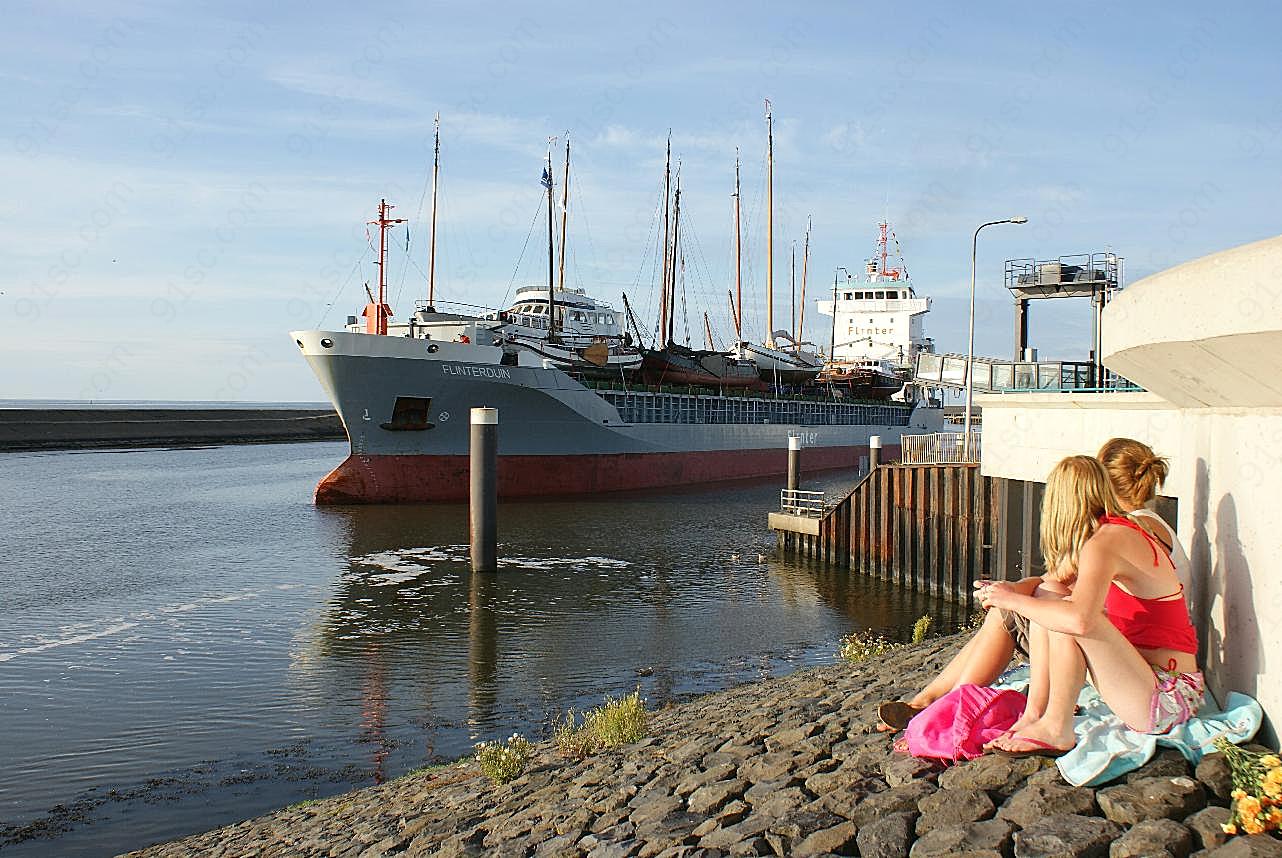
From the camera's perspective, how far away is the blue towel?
4547 mm

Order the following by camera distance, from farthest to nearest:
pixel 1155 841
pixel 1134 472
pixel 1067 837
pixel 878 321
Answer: pixel 878 321, pixel 1134 472, pixel 1067 837, pixel 1155 841

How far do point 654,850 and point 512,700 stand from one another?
7.72m

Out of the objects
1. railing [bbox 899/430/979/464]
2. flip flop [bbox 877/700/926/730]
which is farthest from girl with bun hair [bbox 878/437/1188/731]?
railing [bbox 899/430/979/464]

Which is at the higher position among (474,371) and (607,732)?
(474,371)

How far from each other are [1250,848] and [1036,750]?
3.39 feet

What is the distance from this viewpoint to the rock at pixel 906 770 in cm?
512

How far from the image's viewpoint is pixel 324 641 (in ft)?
52.6

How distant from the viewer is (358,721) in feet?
38.5

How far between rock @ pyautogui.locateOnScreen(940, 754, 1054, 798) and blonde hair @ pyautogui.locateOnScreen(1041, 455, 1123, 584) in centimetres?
90

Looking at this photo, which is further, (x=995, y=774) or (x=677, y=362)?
(x=677, y=362)

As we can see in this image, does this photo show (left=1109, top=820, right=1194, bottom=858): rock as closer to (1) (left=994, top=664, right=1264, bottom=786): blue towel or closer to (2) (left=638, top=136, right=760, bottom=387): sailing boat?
(1) (left=994, top=664, right=1264, bottom=786): blue towel

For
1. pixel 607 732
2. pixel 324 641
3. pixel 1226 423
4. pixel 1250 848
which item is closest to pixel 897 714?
pixel 1250 848

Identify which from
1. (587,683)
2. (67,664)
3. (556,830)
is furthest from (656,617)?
(556,830)

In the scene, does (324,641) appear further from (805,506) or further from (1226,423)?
(1226,423)
